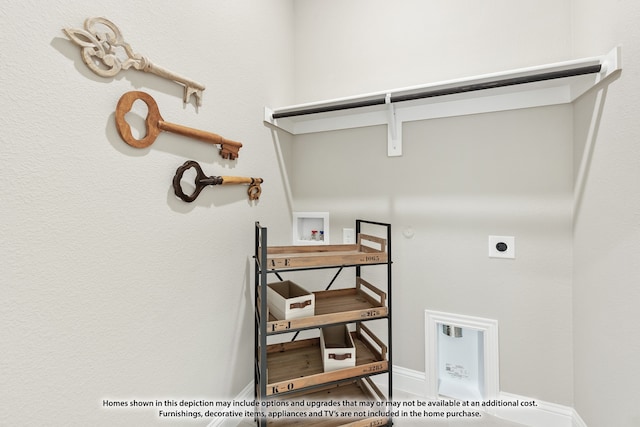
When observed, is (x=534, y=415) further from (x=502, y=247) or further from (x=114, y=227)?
(x=114, y=227)

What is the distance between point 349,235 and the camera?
1.73m

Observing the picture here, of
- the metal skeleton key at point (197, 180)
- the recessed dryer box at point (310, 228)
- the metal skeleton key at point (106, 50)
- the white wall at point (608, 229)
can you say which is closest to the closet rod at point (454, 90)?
the white wall at point (608, 229)

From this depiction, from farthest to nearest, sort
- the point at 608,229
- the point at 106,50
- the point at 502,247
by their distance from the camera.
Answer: the point at 502,247
the point at 608,229
the point at 106,50

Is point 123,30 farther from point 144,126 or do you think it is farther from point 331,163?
point 331,163

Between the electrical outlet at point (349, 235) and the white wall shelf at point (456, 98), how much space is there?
1.75 ft

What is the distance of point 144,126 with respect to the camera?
0.93 metres

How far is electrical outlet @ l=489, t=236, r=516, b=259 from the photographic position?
4.54ft

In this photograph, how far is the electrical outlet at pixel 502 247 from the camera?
4.54 ft

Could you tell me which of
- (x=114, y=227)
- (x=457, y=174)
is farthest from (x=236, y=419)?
(x=457, y=174)

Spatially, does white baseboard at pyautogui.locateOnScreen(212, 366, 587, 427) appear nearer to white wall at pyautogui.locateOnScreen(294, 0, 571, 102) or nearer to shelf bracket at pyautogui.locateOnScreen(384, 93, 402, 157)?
shelf bracket at pyautogui.locateOnScreen(384, 93, 402, 157)

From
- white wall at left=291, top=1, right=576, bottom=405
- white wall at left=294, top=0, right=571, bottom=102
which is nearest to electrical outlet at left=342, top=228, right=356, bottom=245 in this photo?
white wall at left=291, top=1, right=576, bottom=405

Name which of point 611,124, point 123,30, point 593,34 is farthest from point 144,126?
point 593,34

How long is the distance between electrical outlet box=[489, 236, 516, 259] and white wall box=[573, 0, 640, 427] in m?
0.24

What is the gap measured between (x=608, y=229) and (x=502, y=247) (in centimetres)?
42
